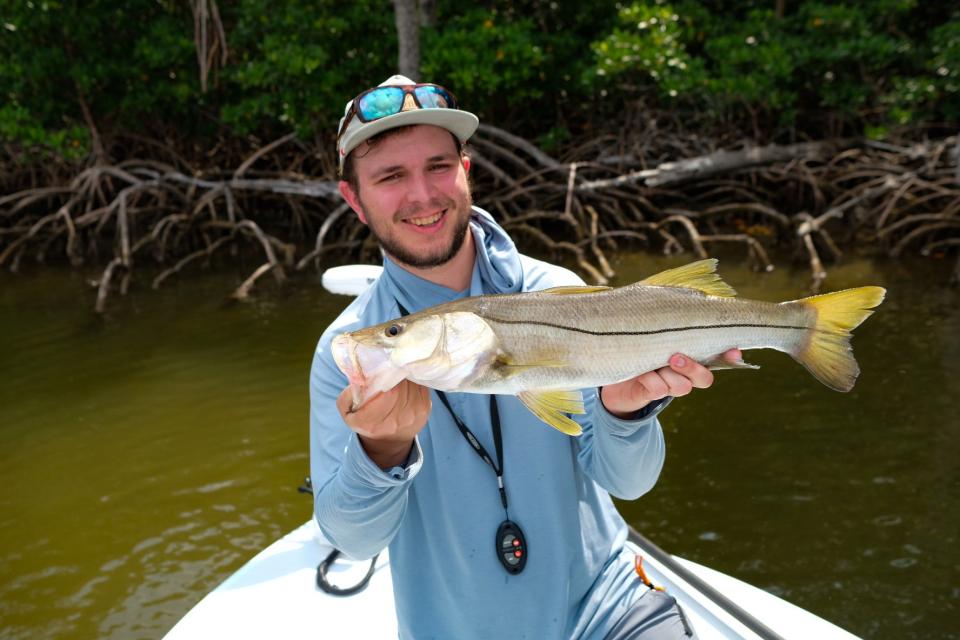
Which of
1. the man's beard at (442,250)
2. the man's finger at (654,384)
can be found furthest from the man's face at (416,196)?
the man's finger at (654,384)

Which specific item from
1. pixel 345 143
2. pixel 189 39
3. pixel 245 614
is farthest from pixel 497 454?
pixel 189 39

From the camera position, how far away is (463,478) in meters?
2.26

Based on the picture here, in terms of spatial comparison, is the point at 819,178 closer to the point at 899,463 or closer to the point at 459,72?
the point at 459,72

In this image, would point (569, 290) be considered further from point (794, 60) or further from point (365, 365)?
point (794, 60)

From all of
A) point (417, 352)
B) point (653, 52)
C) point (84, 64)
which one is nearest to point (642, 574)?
point (417, 352)

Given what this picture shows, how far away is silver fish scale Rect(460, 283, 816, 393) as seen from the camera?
1.85 meters

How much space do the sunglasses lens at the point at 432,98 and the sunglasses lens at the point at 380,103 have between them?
0.20 feet

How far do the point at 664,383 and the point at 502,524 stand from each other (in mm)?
662

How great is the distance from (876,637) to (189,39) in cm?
1309

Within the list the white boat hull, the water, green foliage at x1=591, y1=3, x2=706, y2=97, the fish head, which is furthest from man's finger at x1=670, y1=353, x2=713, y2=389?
green foliage at x1=591, y1=3, x2=706, y2=97

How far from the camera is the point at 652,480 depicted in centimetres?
227

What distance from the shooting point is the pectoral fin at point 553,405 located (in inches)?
72.3

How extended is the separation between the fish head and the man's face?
558 millimetres

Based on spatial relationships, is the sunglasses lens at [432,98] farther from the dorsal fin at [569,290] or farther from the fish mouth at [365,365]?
the fish mouth at [365,365]
